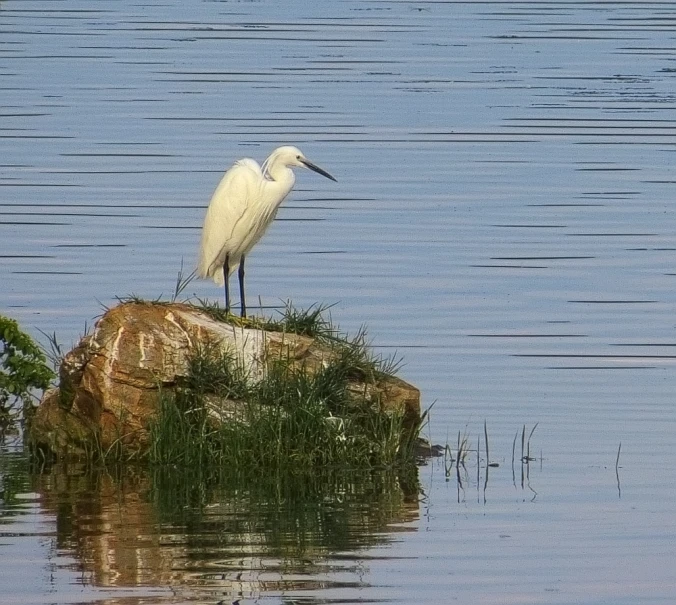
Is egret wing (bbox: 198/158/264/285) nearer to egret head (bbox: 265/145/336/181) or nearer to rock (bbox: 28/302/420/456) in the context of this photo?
egret head (bbox: 265/145/336/181)

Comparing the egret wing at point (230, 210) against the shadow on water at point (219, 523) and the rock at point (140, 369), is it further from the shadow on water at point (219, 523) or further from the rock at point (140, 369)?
the shadow on water at point (219, 523)


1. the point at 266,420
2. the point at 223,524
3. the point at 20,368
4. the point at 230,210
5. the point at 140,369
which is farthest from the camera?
the point at 230,210

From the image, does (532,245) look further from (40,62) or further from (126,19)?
(126,19)

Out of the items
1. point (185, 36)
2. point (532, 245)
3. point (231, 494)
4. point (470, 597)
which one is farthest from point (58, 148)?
point (470, 597)

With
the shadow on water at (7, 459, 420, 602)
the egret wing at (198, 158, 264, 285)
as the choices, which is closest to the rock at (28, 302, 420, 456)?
the shadow on water at (7, 459, 420, 602)

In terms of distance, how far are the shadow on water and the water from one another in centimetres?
4

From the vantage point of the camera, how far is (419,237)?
20.7m

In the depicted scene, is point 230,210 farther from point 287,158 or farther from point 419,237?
point 419,237

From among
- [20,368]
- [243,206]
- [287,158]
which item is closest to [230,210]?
[243,206]

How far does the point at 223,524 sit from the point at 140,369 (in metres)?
1.55

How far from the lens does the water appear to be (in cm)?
1016

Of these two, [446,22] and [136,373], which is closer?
[136,373]

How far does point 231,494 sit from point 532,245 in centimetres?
963

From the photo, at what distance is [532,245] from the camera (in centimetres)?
2039
